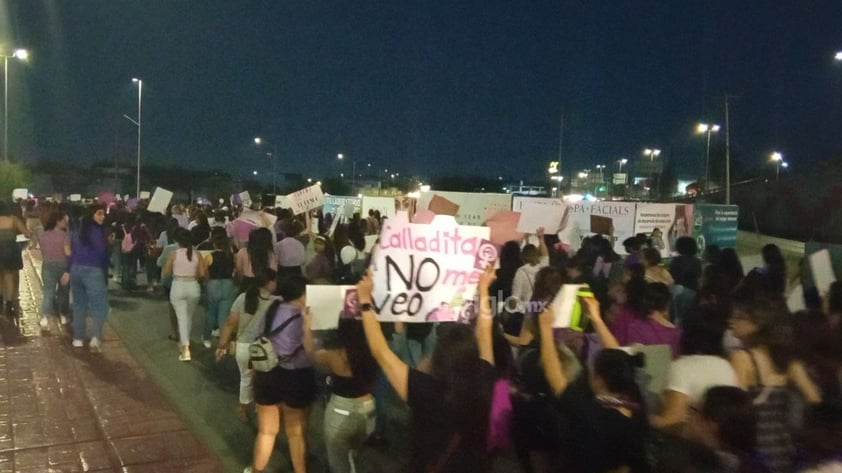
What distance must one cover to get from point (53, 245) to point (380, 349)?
774 centimetres

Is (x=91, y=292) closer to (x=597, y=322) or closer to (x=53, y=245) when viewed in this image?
(x=53, y=245)

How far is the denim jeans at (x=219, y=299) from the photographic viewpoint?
9227 mm

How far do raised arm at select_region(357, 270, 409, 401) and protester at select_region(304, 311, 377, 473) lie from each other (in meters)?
0.57

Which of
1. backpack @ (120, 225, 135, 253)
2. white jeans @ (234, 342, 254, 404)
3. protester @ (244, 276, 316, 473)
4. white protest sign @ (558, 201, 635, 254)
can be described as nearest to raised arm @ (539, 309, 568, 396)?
protester @ (244, 276, 316, 473)

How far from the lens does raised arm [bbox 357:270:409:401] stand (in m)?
3.40

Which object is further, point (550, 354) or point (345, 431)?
point (345, 431)

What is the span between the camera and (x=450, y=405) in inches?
129

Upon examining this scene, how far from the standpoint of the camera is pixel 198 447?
20.3 ft

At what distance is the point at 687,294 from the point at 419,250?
448 centimetres

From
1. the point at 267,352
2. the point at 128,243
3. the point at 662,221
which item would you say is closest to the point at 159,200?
the point at 128,243

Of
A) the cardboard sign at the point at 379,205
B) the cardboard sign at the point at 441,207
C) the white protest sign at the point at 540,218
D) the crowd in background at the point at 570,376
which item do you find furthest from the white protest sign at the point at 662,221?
the cardboard sign at the point at 379,205

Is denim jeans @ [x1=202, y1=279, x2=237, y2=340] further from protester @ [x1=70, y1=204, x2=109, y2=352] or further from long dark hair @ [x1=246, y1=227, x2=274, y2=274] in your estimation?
protester @ [x1=70, y1=204, x2=109, y2=352]

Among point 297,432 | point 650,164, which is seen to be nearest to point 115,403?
point 297,432

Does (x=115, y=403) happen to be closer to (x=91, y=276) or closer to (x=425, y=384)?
(x=91, y=276)
